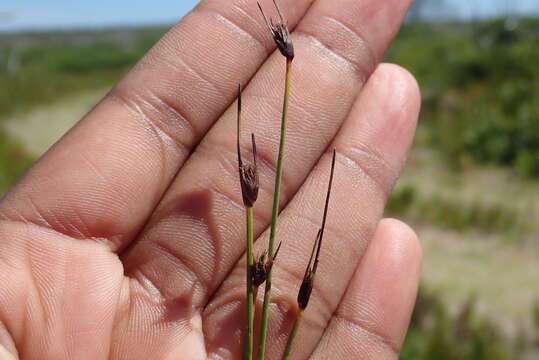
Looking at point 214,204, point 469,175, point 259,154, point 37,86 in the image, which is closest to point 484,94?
point 469,175

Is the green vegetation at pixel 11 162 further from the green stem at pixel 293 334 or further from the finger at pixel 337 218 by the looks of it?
the green stem at pixel 293 334

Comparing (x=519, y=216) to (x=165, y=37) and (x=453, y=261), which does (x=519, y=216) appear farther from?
(x=165, y=37)

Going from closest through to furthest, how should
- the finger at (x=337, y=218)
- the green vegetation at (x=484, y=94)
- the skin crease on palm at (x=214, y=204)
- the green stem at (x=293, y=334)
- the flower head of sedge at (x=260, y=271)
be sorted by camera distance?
the flower head of sedge at (x=260, y=271) → the green stem at (x=293, y=334) → the skin crease on palm at (x=214, y=204) → the finger at (x=337, y=218) → the green vegetation at (x=484, y=94)

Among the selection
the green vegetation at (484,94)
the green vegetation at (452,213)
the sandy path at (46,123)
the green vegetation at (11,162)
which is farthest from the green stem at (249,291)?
the sandy path at (46,123)

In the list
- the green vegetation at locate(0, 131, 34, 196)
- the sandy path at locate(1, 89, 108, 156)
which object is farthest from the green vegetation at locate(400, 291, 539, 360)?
the sandy path at locate(1, 89, 108, 156)

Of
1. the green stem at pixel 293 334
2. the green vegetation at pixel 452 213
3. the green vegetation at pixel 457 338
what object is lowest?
the green vegetation at pixel 452 213

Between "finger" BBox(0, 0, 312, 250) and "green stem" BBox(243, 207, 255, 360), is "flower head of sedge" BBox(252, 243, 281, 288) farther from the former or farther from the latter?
"finger" BBox(0, 0, 312, 250)
